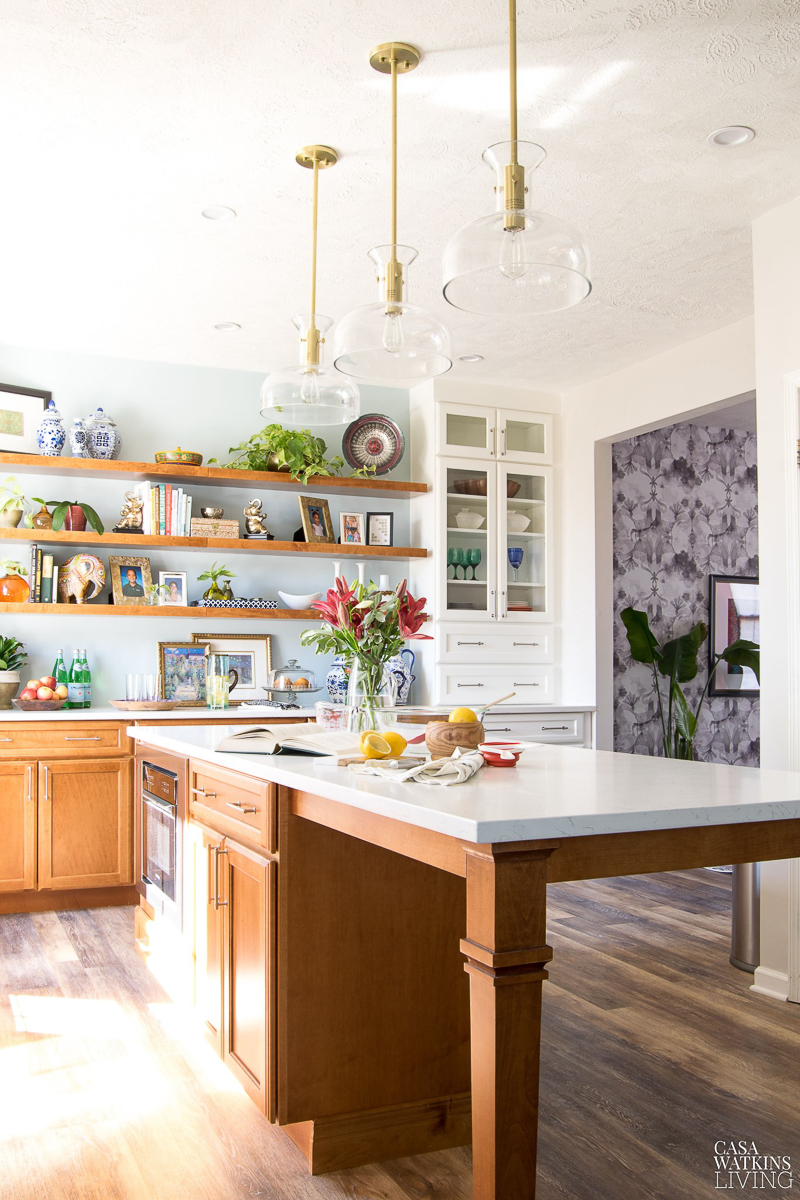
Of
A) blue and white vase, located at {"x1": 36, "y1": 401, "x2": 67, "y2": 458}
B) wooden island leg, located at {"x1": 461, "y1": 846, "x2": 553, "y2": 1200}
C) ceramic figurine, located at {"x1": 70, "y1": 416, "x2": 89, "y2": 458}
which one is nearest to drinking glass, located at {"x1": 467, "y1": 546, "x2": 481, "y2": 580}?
ceramic figurine, located at {"x1": 70, "y1": 416, "x2": 89, "y2": 458}

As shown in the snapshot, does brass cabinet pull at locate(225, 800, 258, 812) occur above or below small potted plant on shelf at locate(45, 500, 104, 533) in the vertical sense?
below

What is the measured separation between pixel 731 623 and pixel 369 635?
4.92m

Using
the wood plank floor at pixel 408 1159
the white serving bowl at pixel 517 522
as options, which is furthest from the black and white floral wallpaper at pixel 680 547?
the wood plank floor at pixel 408 1159

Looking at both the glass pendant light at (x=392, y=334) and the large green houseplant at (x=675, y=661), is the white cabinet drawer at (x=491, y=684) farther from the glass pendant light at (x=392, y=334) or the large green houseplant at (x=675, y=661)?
the glass pendant light at (x=392, y=334)

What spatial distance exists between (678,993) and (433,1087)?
137 centimetres

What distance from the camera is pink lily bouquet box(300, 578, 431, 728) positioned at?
241 centimetres

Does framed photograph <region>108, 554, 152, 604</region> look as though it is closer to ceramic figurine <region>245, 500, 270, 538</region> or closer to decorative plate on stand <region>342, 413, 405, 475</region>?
ceramic figurine <region>245, 500, 270, 538</region>

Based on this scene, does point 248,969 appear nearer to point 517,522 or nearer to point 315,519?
point 315,519

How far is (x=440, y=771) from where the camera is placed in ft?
6.03

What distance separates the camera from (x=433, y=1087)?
7.33ft

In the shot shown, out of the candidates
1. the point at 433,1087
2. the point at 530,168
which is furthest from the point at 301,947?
the point at 530,168

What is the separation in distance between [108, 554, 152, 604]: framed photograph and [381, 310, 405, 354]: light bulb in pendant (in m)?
3.06

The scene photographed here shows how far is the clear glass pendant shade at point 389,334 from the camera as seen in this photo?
2328 mm

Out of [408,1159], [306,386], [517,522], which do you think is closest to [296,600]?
[517,522]
